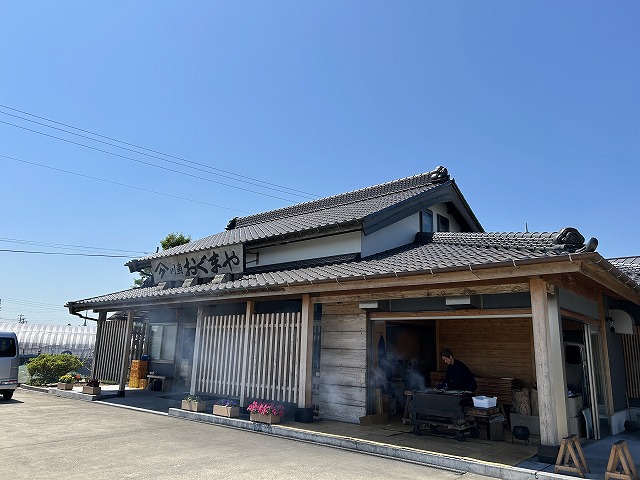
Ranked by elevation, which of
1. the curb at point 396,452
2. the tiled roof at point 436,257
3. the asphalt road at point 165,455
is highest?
the tiled roof at point 436,257

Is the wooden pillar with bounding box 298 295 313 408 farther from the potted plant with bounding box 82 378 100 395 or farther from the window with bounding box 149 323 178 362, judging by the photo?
the window with bounding box 149 323 178 362

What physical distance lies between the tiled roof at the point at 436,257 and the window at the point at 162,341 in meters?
3.95

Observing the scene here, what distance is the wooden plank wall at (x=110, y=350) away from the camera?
14.1 metres

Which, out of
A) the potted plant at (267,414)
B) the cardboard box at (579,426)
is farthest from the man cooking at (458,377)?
the potted plant at (267,414)

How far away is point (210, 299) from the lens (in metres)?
11.0

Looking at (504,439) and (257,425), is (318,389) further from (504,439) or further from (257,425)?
(504,439)

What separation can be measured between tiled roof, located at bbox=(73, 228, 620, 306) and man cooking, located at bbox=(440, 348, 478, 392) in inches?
80.1

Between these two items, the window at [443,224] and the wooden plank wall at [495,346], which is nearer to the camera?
the wooden plank wall at [495,346]

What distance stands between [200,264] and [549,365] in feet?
31.1

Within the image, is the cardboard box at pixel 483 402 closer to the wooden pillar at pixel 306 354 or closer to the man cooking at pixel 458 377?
the man cooking at pixel 458 377

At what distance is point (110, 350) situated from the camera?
47.0 ft

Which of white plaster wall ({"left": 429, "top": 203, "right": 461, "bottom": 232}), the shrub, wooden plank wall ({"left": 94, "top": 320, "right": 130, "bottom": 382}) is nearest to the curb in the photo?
wooden plank wall ({"left": 94, "top": 320, "right": 130, "bottom": 382})

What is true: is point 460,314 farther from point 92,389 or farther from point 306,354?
point 92,389

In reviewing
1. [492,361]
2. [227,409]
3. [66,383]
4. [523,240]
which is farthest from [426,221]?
[66,383]
